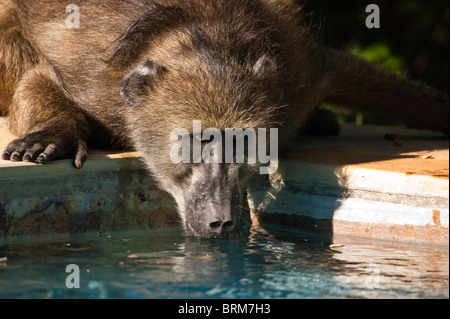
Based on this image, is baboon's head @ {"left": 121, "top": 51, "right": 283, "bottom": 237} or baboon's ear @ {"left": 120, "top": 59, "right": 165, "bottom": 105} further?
baboon's ear @ {"left": 120, "top": 59, "right": 165, "bottom": 105}

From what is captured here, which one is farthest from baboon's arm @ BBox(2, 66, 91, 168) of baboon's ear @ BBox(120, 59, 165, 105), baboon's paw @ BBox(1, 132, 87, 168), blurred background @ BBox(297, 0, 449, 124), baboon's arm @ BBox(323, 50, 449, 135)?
blurred background @ BBox(297, 0, 449, 124)

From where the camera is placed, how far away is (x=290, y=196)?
4.29 metres

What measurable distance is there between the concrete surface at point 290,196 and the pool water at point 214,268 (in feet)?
0.39

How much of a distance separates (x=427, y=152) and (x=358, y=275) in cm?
191

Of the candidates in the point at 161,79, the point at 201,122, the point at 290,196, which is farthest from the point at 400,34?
the point at 201,122

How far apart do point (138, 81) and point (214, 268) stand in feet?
3.97

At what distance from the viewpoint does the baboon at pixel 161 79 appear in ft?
12.3

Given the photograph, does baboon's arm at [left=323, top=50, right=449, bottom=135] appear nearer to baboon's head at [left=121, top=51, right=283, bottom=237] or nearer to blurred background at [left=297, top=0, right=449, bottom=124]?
blurred background at [left=297, top=0, right=449, bottom=124]

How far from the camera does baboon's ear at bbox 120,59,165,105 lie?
12.7 ft

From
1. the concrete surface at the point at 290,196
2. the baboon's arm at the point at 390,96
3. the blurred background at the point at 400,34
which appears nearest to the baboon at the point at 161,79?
the concrete surface at the point at 290,196

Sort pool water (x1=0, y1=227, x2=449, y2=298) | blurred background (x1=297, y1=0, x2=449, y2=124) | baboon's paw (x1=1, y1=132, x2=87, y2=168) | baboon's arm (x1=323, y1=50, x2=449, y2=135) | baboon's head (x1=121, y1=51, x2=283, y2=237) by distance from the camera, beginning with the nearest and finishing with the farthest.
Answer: pool water (x1=0, y1=227, x2=449, y2=298) → baboon's head (x1=121, y1=51, x2=283, y2=237) → baboon's paw (x1=1, y1=132, x2=87, y2=168) → baboon's arm (x1=323, y1=50, x2=449, y2=135) → blurred background (x1=297, y1=0, x2=449, y2=124)

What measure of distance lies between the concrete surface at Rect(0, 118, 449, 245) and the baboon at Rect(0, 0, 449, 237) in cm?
14

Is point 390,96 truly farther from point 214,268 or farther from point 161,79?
point 214,268

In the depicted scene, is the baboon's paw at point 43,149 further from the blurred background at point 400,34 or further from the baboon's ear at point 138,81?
the blurred background at point 400,34
